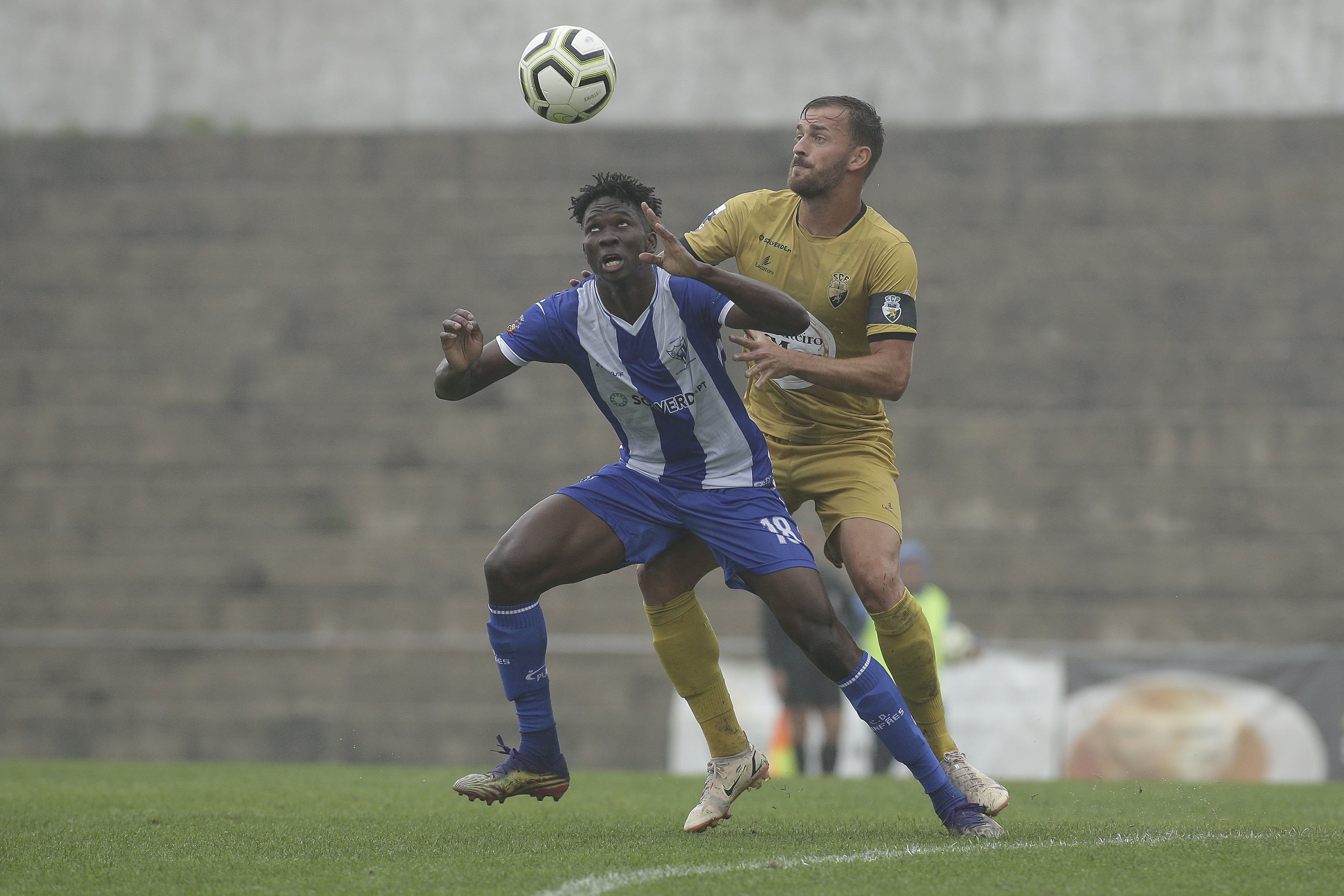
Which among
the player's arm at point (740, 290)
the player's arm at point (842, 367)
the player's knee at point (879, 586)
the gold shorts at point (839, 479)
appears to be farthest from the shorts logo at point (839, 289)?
the player's knee at point (879, 586)

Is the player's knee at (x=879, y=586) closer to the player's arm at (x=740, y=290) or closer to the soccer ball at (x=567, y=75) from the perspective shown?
the player's arm at (x=740, y=290)

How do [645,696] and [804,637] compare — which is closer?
[804,637]

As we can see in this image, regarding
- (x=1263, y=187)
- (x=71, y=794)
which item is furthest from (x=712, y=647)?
(x=1263, y=187)

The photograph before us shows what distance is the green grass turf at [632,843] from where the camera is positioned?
4430mm

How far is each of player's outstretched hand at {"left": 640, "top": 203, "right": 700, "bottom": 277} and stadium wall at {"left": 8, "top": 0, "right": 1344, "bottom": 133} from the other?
515 inches

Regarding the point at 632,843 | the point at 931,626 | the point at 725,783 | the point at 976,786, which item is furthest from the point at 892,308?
the point at 931,626

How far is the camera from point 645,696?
1390 centimetres

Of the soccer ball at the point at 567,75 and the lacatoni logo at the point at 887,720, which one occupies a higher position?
the soccer ball at the point at 567,75

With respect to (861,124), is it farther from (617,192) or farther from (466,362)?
(466,362)

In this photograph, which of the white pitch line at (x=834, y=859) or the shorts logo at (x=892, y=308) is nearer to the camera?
the white pitch line at (x=834, y=859)

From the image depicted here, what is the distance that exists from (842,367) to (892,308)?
350 millimetres

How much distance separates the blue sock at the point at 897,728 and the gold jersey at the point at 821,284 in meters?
1.01

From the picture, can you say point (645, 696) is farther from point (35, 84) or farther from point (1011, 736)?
point (35, 84)

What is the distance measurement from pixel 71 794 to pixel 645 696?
7073 millimetres
